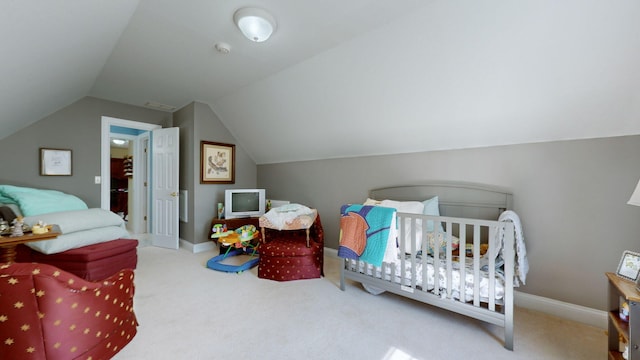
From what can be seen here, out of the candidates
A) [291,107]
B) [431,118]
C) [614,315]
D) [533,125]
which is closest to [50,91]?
[291,107]

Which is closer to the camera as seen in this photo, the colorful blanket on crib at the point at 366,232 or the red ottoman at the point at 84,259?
the colorful blanket on crib at the point at 366,232

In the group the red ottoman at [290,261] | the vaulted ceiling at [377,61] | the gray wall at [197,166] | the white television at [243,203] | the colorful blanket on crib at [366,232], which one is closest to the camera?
the vaulted ceiling at [377,61]

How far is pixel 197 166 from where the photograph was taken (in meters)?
3.87

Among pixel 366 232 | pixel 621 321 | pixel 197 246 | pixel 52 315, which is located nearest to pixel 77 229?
pixel 197 246

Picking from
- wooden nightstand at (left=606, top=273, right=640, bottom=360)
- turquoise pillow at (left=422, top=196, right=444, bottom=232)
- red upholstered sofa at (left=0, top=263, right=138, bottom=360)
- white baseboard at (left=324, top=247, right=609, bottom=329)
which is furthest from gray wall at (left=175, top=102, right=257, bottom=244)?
wooden nightstand at (left=606, top=273, right=640, bottom=360)

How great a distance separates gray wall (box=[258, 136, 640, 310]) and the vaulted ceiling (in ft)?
0.46

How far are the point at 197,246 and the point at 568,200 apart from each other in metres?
4.31

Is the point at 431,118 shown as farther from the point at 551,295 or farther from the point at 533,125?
the point at 551,295

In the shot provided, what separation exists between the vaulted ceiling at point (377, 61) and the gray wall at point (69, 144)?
203 mm

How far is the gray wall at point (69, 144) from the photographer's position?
124 inches

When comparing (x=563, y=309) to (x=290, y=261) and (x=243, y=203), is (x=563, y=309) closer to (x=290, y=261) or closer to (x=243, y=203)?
(x=290, y=261)

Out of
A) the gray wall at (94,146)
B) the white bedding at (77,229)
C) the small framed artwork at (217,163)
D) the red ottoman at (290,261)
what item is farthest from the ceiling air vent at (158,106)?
the red ottoman at (290,261)

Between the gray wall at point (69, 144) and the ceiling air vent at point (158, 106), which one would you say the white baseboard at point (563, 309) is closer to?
the ceiling air vent at point (158, 106)

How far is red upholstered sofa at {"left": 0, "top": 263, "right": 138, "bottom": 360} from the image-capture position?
112 cm
